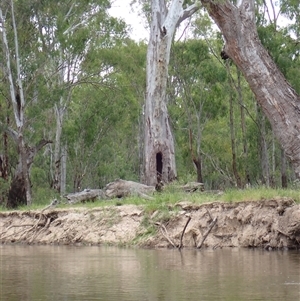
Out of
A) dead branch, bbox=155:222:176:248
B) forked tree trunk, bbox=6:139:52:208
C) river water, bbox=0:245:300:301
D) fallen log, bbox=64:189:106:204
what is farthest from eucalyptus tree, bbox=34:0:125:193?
river water, bbox=0:245:300:301

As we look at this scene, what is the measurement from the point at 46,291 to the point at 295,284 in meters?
2.44

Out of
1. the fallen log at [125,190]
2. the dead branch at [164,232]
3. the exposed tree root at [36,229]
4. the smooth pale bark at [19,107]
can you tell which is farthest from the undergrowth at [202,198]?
the smooth pale bark at [19,107]

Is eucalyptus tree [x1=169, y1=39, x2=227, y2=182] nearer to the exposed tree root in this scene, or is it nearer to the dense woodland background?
the dense woodland background

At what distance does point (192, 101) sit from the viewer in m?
33.8

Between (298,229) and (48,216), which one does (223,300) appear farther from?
(48,216)

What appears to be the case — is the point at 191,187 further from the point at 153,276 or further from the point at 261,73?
the point at 153,276

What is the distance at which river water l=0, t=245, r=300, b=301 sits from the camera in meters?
6.63

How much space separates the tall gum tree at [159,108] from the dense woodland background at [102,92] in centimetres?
174

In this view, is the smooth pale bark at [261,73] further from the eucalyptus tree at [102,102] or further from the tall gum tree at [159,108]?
the eucalyptus tree at [102,102]

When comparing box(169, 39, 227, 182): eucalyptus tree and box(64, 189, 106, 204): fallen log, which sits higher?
box(169, 39, 227, 182): eucalyptus tree

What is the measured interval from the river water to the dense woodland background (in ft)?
33.6

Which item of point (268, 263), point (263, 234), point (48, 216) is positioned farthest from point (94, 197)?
point (268, 263)

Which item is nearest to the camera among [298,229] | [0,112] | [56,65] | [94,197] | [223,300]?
[223,300]

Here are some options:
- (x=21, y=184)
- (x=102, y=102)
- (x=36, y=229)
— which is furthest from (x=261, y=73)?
(x=102, y=102)
